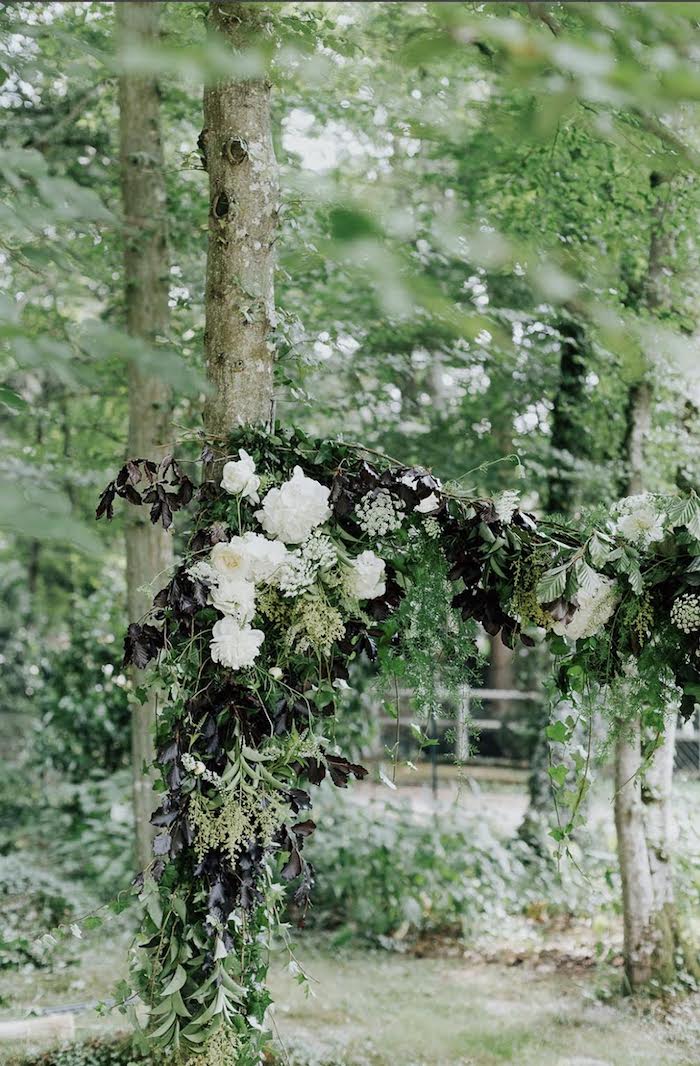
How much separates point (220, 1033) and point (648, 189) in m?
3.80

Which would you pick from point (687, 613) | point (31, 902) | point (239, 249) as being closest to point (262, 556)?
point (239, 249)

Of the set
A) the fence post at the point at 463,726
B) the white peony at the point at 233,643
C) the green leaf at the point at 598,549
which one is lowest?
the fence post at the point at 463,726

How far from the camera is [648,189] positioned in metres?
4.32

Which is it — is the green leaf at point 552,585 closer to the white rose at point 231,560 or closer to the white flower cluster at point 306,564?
the white flower cluster at point 306,564

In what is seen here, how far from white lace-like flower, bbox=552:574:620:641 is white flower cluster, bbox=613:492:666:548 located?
0.14m

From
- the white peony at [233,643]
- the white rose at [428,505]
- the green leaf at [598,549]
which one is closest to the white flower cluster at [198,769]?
the white peony at [233,643]

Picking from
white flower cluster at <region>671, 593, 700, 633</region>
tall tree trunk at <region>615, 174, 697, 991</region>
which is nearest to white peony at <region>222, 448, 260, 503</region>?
white flower cluster at <region>671, 593, 700, 633</region>

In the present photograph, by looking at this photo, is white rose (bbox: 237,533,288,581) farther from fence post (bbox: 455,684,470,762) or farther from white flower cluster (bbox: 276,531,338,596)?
fence post (bbox: 455,684,470,762)

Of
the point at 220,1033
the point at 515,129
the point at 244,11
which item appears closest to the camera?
the point at 515,129

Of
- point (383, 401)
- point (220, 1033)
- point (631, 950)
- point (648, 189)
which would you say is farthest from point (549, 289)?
→ point (383, 401)

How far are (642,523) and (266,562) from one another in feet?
3.31

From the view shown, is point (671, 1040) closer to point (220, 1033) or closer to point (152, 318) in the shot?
point (220, 1033)

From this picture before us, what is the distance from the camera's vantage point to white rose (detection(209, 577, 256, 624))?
2447 millimetres

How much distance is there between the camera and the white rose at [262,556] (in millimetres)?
2465
